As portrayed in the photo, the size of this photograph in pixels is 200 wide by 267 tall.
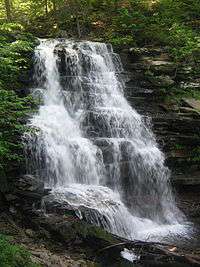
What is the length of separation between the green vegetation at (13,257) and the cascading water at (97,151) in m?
3.09

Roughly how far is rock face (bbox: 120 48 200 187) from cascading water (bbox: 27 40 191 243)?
0.53m

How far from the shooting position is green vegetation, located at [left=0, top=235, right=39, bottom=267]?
25.6ft

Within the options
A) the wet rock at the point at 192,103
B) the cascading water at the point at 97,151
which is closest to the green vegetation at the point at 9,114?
the cascading water at the point at 97,151

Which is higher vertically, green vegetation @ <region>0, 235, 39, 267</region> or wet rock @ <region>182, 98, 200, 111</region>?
wet rock @ <region>182, 98, 200, 111</region>

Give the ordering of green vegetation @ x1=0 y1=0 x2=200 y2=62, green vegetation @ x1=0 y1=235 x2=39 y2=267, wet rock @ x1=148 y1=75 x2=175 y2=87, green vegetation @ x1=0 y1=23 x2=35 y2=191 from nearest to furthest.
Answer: green vegetation @ x1=0 y1=235 x2=39 y2=267, green vegetation @ x1=0 y1=23 x2=35 y2=191, wet rock @ x1=148 y1=75 x2=175 y2=87, green vegetation @ x1=0 y1=0 x2=200 y2=62

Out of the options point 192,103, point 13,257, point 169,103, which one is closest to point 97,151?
point 169,103

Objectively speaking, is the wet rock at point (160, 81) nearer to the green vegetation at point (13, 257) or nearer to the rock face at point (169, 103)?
the rock face at point (169, 103)

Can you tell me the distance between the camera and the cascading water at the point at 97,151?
12.8 metres

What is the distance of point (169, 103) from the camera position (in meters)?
17.8

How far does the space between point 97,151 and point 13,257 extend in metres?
6.73

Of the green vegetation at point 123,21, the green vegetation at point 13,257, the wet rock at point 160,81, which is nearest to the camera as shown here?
the green vegetation at point 13,257

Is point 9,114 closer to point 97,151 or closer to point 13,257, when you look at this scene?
point 13,257

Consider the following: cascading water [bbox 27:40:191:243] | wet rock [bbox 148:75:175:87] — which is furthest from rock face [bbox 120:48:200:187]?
cascading water [bbox 27:40:191:243]

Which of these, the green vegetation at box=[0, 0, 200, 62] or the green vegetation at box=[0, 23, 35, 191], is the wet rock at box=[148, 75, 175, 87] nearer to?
the green vegetation at box=[0, 0, 200, 62]
